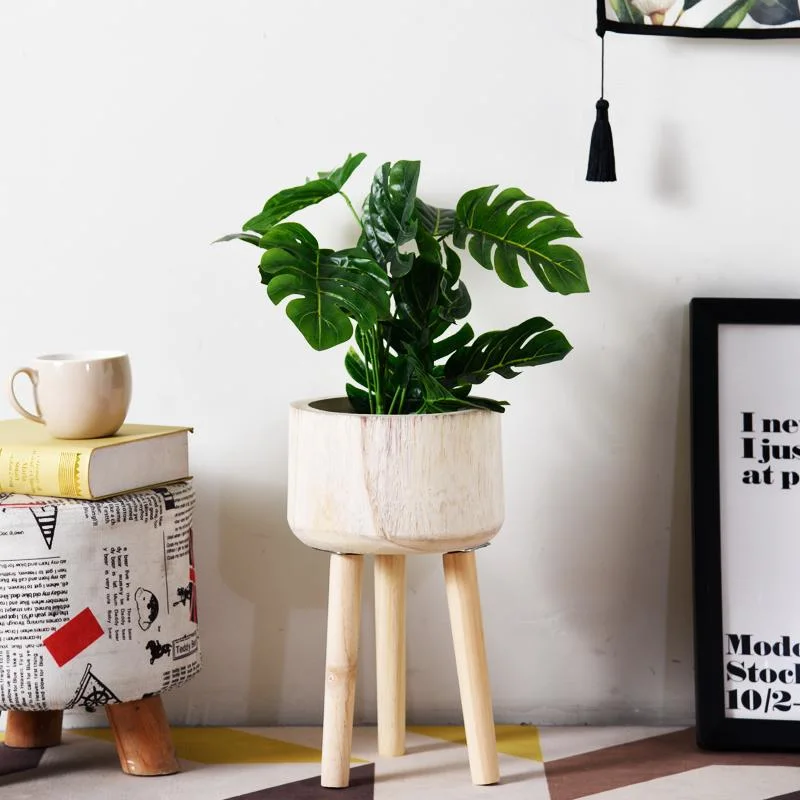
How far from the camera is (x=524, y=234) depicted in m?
1.28

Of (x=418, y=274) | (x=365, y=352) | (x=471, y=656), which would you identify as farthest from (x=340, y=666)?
(x=418, y=274)

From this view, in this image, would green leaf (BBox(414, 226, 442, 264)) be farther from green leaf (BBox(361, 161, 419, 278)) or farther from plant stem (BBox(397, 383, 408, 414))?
plant stem (BBox(397, 383, 408, 414))

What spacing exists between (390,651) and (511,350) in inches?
17.3

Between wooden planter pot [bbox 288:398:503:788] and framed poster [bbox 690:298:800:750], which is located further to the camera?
framed poster [bbox 690:298:800:750]

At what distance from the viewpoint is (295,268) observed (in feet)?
3.85

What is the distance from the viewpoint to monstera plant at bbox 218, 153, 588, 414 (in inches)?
47.4

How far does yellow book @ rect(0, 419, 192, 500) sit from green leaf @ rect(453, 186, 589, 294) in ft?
1.57

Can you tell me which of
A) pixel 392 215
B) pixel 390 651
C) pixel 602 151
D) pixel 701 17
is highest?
pixel 701 17

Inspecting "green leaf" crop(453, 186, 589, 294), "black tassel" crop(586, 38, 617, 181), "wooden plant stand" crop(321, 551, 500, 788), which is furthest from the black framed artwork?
"wooden plant stand" crop(321, 551, 500, 788)

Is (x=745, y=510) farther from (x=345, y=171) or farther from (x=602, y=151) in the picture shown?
(x=345, y=171)

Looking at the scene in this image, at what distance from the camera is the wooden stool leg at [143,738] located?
1337 mm

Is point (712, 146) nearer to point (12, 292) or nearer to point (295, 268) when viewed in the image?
point (295, 268)

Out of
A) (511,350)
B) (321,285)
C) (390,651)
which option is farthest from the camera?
(390,651)

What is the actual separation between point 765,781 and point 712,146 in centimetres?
86
